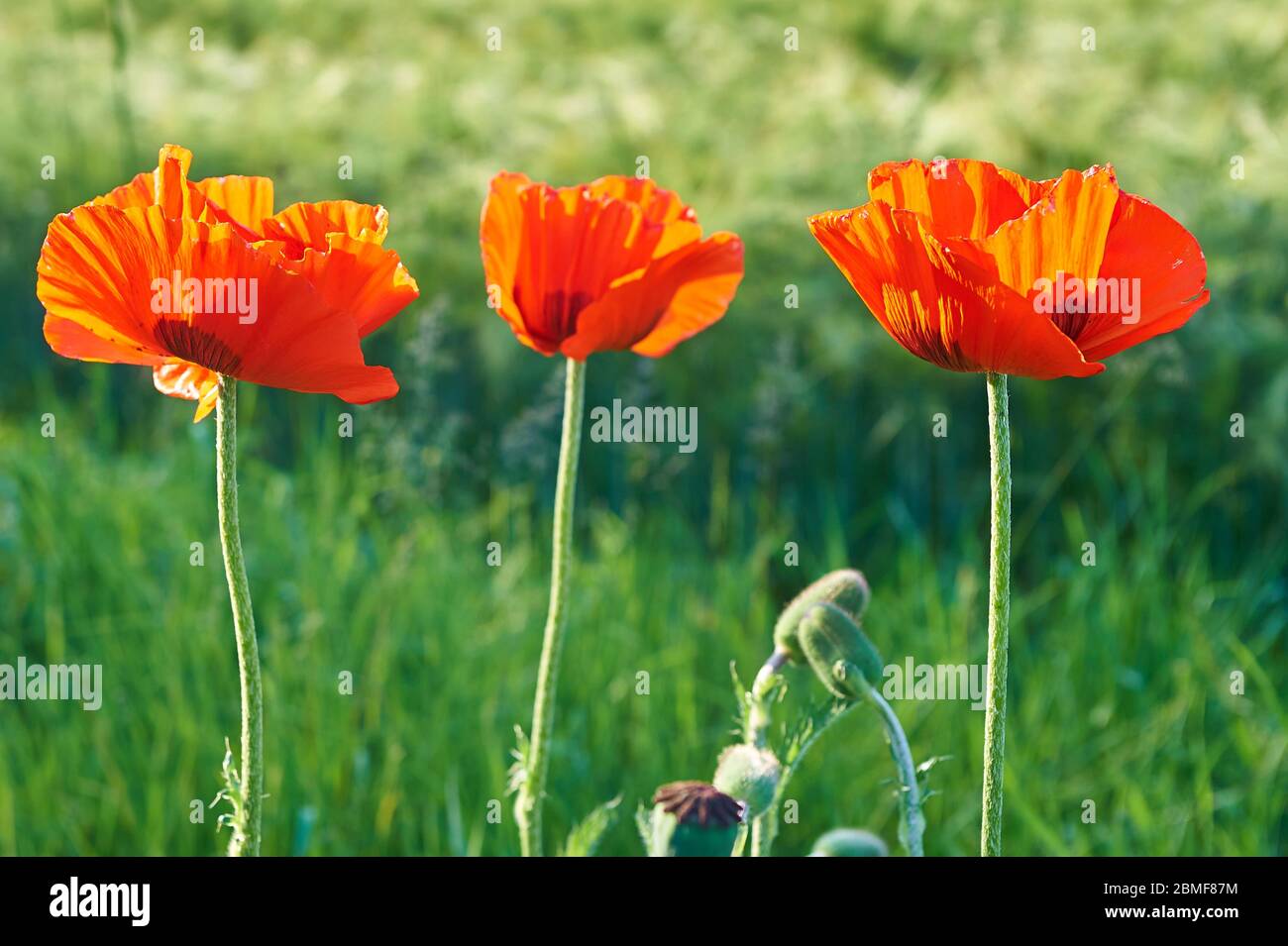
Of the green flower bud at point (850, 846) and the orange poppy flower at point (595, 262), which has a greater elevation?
the orange poppy flower at point (595, 262)

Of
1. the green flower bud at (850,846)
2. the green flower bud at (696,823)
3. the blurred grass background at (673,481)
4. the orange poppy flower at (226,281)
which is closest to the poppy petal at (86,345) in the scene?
the orange poppy flower at (226,281)

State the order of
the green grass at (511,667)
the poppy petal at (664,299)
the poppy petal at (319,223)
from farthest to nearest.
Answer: the green grass at (511,667) < the poppy petal at (664,299) < the poppy petal at (319,223)

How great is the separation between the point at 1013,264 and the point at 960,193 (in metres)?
0.08

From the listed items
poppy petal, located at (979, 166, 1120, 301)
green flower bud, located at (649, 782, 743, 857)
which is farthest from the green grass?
poppy petal, located at (979, 166, 1120, 301)

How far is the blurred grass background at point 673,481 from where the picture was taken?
217 cm

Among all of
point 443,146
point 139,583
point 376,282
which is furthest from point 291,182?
point 376,282

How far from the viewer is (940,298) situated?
859mm

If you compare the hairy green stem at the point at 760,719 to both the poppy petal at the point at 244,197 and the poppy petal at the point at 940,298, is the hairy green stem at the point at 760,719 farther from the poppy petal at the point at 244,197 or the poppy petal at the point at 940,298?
the poppy petal at the point at 244,197

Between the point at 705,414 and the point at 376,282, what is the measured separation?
2.20m

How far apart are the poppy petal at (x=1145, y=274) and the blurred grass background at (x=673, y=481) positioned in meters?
0.82

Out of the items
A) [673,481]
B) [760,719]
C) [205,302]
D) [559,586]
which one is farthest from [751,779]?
[673,481]

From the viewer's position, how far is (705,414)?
3.07 m

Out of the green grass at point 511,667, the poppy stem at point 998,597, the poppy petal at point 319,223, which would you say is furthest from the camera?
the green grass at point 511,667
